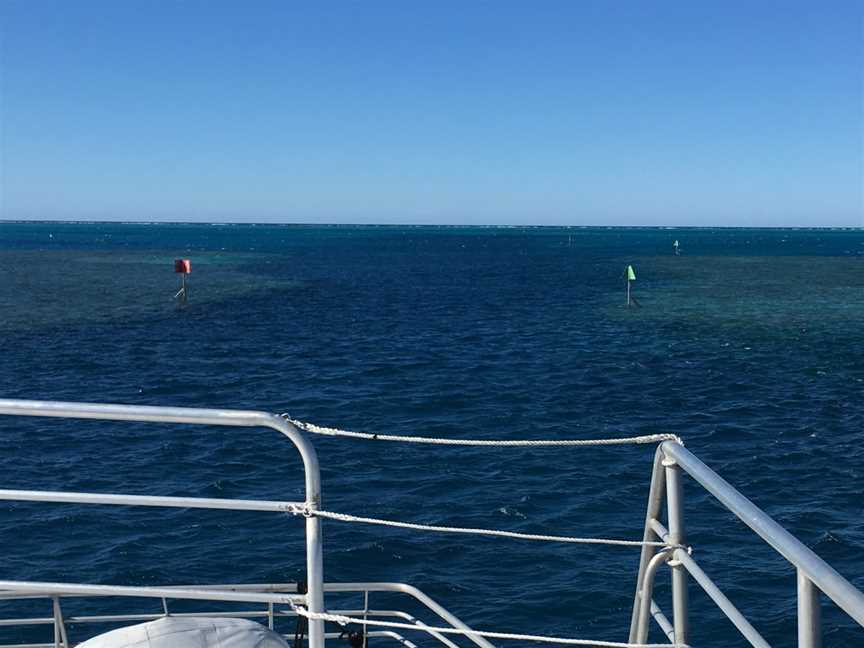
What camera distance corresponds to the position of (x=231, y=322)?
5319cm

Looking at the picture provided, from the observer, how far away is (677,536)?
13.6 feet

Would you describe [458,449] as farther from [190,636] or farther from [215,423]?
[215,423]

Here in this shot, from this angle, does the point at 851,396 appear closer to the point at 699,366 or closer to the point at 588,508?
the point at 699,366

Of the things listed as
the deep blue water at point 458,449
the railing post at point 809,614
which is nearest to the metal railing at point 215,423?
the railing post at point 809,614

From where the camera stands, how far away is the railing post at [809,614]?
2.65m

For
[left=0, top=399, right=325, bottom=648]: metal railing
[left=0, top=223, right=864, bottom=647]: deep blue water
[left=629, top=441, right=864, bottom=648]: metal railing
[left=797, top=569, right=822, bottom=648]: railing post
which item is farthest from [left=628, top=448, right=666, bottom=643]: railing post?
[left=0, top=223, right=864, bottom=647]: deep blue water

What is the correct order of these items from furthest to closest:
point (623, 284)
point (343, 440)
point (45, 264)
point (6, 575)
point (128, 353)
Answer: point (45, 264) → point (623, 284) → point (128, 353) → point (343, 440) → point (6, 575)

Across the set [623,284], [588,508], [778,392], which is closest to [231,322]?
[778,392]

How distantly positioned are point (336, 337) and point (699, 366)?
20.0 metres

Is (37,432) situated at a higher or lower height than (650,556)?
lower

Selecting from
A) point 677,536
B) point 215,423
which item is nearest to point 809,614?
point 677,536

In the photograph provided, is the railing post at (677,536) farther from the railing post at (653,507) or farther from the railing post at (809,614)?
the railing post at (809,614)

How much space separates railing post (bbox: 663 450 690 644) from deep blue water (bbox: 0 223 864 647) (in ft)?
34.7

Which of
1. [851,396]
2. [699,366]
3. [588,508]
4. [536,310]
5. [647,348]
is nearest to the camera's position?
[588,508]
